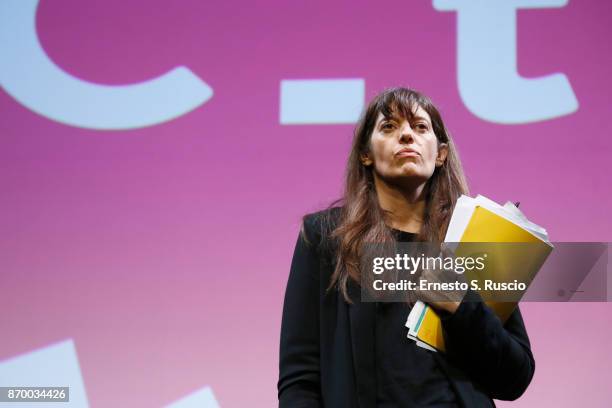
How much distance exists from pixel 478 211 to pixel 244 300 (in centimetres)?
110

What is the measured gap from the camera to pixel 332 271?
54.6 inches

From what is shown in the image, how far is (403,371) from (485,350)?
0.14 meters

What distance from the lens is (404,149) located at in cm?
142

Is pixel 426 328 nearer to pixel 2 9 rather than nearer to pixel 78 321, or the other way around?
pixel 78 321

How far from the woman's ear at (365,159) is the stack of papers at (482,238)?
26 centimetres

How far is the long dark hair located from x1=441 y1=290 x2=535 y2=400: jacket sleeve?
0.19 metres

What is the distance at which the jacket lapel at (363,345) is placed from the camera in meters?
1.26

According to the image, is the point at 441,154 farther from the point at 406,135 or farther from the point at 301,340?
the point at 301,340

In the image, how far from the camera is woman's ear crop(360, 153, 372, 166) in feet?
4.99

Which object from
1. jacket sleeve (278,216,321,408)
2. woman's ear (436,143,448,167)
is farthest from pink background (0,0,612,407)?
jacket sleeve (278,216,321,408)

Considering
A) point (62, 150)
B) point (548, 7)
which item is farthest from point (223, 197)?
point (548, 7)

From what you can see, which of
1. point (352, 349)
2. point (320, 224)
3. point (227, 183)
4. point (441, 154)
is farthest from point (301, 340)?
point (227, 183)

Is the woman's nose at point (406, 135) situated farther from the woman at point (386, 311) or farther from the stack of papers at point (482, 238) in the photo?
the stack of papers at point (482, 238)

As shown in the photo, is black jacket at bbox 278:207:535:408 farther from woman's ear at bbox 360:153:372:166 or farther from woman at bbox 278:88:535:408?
woman's ear at bbox 360:153:372:166
